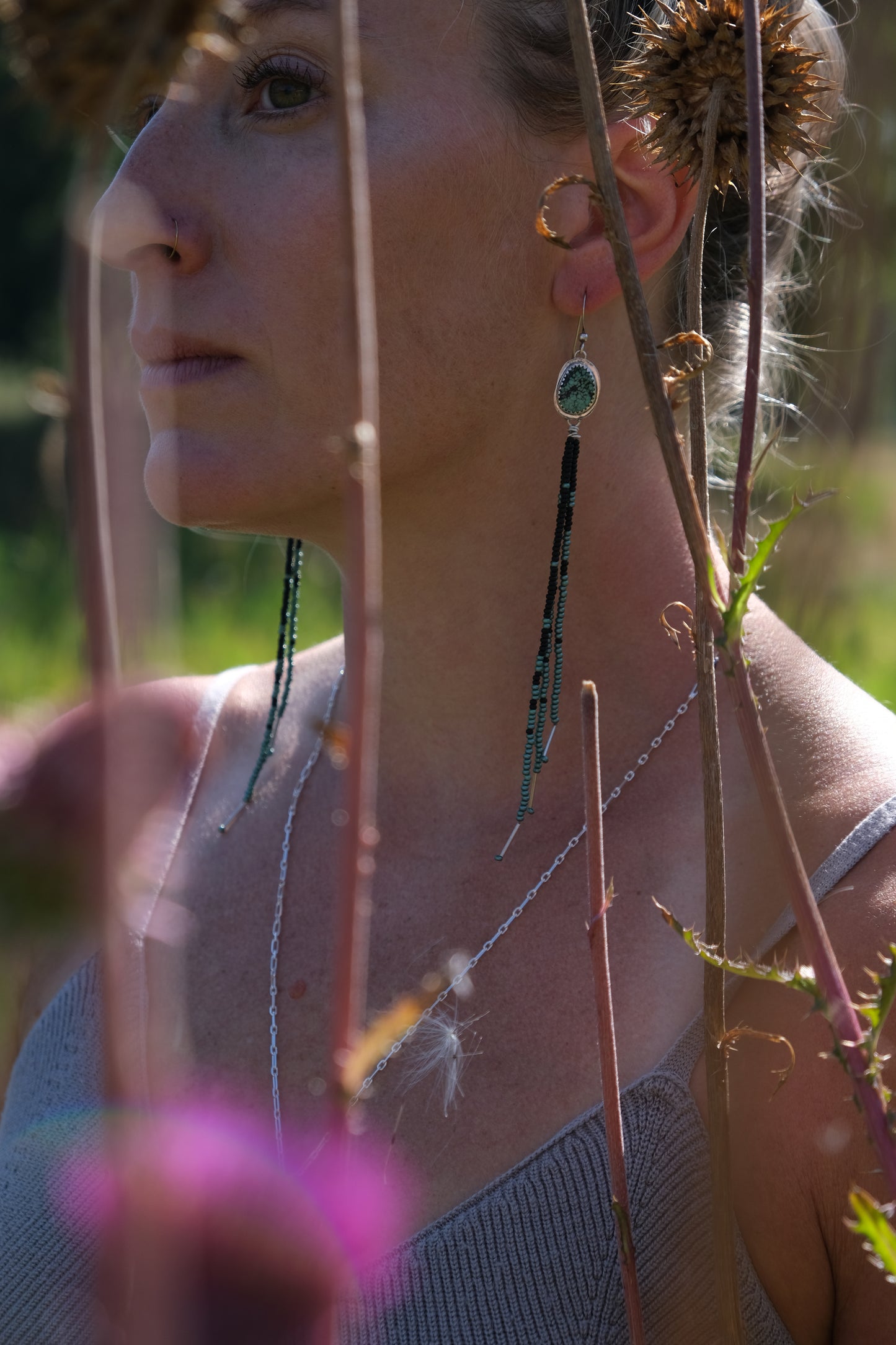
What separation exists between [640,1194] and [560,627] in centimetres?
62

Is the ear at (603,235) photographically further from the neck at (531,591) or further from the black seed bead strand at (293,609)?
the black seed bead strand at (293,609)

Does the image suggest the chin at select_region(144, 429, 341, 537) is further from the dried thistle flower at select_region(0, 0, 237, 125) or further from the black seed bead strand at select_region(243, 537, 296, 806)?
the dried thistle flower at select_region(0, 0, 237, 125)

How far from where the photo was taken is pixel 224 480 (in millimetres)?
1364

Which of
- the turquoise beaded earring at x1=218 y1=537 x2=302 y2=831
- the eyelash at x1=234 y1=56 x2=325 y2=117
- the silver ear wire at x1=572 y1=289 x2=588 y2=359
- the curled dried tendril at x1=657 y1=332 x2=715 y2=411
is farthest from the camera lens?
the turquoise beaded earring at x1=218 y1=537 x2=302 y2=831

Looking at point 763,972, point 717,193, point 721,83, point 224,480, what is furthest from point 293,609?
point 763,972

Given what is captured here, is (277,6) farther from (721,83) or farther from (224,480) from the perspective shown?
(721,83)

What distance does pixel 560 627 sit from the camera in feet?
4.70

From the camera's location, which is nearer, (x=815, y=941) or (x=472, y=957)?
(x=815, y=941)

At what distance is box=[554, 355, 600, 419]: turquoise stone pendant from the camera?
1424 millimetres

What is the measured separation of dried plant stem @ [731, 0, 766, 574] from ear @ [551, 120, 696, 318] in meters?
0.88

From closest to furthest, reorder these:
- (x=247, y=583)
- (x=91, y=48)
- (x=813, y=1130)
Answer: (x=91, y=48) < (x=813, y=1130) < (x=247, y=583)

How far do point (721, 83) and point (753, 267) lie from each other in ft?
0.59

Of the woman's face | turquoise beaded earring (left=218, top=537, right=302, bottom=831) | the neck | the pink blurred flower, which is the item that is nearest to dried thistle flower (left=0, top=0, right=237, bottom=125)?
the pink blurred flower

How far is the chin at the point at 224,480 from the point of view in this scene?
136cm
